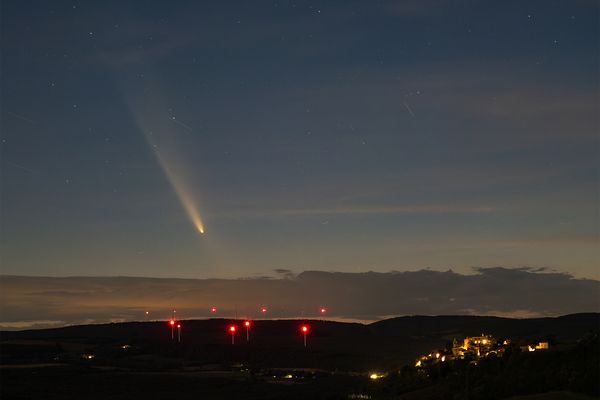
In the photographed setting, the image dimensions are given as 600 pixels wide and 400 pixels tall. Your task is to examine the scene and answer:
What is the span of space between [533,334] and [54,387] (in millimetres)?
117863

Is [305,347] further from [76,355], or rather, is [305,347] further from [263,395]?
[263,395]

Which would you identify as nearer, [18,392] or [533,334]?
[18,392]

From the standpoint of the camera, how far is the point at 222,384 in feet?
325

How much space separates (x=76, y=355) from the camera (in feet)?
527

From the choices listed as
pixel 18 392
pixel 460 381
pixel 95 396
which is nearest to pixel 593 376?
pixel 460 381

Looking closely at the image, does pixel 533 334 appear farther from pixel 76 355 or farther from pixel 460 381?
pixel 460 381

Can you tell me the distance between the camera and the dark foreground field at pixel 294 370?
55.0 m

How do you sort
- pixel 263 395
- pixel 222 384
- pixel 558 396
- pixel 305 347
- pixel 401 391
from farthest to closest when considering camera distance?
pixel 305 347, pixel 222 384, pixel 263 395, pixel 401 391, pixel 558 396

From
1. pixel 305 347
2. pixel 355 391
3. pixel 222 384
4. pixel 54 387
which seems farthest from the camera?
pixel 305 347

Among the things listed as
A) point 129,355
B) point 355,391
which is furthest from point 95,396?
point 129,355

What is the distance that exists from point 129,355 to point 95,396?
76.5 meters

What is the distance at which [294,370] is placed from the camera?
126 m

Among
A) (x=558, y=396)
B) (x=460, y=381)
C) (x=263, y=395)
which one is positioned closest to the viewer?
(x=558, y=396)

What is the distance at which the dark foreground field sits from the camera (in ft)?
180
